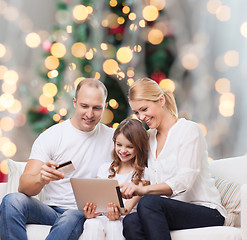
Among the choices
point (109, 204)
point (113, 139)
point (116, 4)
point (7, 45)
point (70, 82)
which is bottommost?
point (109, 204)

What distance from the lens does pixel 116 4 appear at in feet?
10.2

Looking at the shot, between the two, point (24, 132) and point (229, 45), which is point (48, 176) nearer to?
point (24, 132)

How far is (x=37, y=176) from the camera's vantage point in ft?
6.62

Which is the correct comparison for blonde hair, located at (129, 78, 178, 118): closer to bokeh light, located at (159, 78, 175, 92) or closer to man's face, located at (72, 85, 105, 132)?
man's face, located at (72, 85, 105, 132)

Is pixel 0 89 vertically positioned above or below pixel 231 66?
below

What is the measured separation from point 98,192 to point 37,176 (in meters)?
0.35

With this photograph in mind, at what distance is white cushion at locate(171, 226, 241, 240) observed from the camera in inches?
65.1

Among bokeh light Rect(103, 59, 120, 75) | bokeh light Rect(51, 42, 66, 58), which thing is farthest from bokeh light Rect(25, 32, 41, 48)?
bokeh light Rect(103, 59, 120, 75)

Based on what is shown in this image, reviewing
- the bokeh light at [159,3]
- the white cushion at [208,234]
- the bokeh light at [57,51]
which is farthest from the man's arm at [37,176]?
the bokeh light at [159,3]

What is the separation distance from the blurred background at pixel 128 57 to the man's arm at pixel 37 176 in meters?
1.09

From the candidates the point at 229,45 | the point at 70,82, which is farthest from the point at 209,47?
the point at 70,82

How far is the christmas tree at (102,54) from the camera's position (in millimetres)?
3117

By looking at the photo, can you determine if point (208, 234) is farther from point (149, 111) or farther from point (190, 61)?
point (190, 61)

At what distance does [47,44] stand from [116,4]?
0.69 metres
